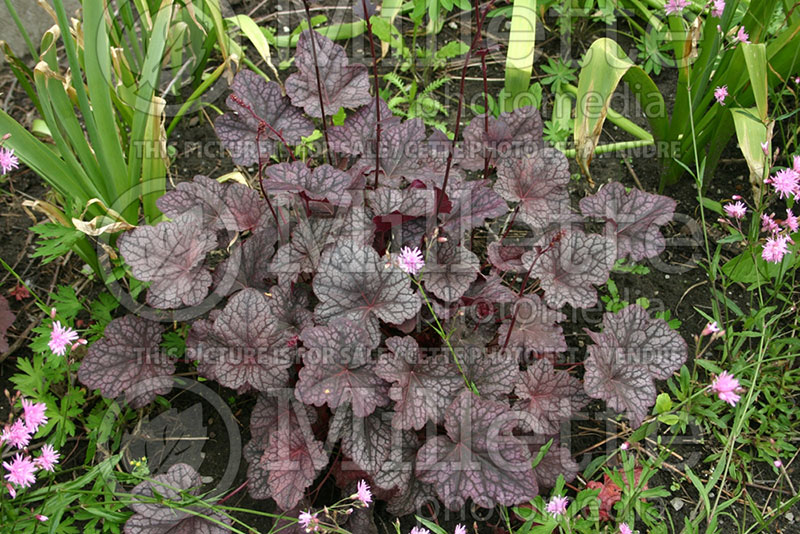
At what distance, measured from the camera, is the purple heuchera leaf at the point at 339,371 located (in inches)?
62.6

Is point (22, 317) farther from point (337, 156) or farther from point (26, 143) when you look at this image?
point (337, 156)

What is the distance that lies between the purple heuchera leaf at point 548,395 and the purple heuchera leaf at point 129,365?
37.5 inches

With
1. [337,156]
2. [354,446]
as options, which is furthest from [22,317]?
[354,446]

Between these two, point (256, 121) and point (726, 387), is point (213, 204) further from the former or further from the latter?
point (726, 387)

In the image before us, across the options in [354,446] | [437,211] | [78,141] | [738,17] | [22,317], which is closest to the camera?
[354,446]

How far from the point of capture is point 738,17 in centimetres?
252

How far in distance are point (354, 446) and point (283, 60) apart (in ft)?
6.02

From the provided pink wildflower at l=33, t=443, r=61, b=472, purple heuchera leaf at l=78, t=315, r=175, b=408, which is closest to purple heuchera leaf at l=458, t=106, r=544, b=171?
purple heuchera leaf at l=78, t=315, r=175, b=408

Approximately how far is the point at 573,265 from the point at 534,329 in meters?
0.20

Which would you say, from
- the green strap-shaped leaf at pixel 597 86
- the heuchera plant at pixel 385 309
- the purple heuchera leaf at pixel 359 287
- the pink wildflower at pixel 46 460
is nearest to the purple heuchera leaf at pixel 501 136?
the heuchera plant at pixel 385 309

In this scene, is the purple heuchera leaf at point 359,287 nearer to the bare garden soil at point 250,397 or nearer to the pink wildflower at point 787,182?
the bare garden soil at point 250,397

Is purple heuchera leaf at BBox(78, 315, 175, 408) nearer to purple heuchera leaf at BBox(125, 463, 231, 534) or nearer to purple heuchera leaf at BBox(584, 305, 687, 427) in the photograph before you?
purple heuchera leaf at BBox(125, 463, 231, 534)

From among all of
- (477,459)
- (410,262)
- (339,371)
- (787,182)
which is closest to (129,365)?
(339,371)

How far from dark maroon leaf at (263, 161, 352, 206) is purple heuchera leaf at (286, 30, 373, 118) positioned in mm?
256
